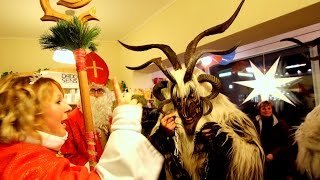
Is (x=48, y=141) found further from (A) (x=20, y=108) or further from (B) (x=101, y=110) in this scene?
(B) (x=101, y=110)

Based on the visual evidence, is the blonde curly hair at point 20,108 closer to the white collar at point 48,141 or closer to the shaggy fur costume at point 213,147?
the white collar at point 48,141

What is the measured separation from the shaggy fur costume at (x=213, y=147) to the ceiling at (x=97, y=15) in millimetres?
2258

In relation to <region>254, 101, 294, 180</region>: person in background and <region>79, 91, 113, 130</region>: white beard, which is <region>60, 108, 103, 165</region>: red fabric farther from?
<region>254, 101, 294, 180</region>: person in background

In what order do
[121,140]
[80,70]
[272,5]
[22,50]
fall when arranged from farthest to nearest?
[22,50] → [272,5] → [80,70] → [121,140]

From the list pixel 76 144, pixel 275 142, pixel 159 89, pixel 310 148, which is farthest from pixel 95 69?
pixel 310 148

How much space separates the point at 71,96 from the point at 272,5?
251 centimetres

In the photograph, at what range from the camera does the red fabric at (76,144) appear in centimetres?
189

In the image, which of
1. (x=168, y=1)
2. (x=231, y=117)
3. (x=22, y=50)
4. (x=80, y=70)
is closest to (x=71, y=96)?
(x=22, y=50)

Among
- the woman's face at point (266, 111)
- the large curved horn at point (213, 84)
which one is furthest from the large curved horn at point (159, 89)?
the woman's face at point (266, 111)

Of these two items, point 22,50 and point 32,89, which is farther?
point 22,50

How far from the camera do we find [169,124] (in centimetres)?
94

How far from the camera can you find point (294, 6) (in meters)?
1.76

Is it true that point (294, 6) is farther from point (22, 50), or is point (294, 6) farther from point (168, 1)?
point (22, 50)

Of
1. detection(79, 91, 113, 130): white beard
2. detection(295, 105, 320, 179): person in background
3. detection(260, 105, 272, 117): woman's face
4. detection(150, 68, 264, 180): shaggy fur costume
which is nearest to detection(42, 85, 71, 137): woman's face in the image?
detection(150, 68, 264, 180): shaggy fur costume
